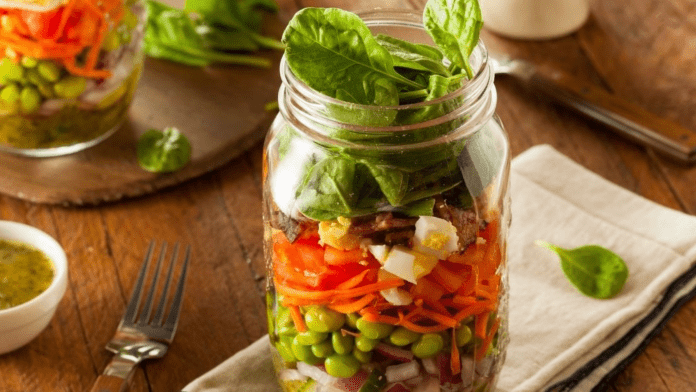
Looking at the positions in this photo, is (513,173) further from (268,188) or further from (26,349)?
(26,349)

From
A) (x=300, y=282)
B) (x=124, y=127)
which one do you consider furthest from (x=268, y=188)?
(x=124, y=127)

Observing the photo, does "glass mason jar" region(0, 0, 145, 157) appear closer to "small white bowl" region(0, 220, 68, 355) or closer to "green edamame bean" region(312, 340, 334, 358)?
"small white bowl" region(0, 220, 68, 355)

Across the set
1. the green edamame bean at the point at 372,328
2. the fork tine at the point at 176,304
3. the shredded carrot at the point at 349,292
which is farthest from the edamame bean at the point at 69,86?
the green edamame bean at the point at 372,328

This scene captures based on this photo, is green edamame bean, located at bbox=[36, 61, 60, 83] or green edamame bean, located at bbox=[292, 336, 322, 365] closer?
green edamame bean, located at bbox=[292, 336, 322, 365]

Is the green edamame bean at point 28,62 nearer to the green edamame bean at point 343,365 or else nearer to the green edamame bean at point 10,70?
the green edamame bean at point 10,70

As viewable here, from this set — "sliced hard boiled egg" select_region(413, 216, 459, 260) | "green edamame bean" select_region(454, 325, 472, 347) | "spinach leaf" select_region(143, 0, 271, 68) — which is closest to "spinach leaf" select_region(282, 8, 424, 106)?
"sliced hard boiled egg" select_region(413, 216, 459, 260)
